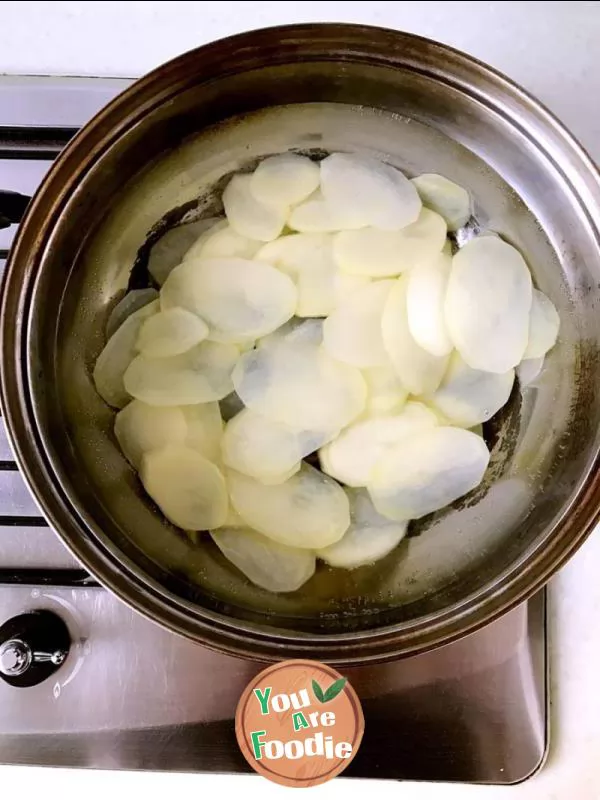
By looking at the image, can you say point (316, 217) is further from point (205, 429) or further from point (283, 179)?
point (205, 429)

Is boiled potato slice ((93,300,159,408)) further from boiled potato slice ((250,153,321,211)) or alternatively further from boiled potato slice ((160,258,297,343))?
boiled potato slice ((250,153,321,211))

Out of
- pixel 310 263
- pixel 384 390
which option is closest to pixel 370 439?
pixel 384 390

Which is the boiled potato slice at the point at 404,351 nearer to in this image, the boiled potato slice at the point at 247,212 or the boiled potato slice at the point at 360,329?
the boiled potato slice at the point at 360,329

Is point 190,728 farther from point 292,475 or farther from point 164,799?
point 292,475

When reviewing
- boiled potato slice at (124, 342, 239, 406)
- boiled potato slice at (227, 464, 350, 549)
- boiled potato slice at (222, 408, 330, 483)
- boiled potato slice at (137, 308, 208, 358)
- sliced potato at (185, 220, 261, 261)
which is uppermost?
sliced potato at (185, 220, 261, 261)

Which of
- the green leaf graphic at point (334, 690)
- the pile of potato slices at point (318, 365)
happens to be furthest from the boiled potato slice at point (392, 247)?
the green leaf graphic at point (334, 690)

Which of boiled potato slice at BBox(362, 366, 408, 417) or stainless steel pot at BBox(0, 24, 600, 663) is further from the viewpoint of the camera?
boiled potato slice at BBox(362, 366, 408, 417)

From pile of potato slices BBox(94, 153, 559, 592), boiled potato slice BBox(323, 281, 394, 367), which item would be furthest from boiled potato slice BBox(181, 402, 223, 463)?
boiled potato slice BBox(323, 281, 394, 367)

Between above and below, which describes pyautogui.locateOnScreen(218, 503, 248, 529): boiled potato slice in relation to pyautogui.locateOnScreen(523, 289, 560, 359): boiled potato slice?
below
